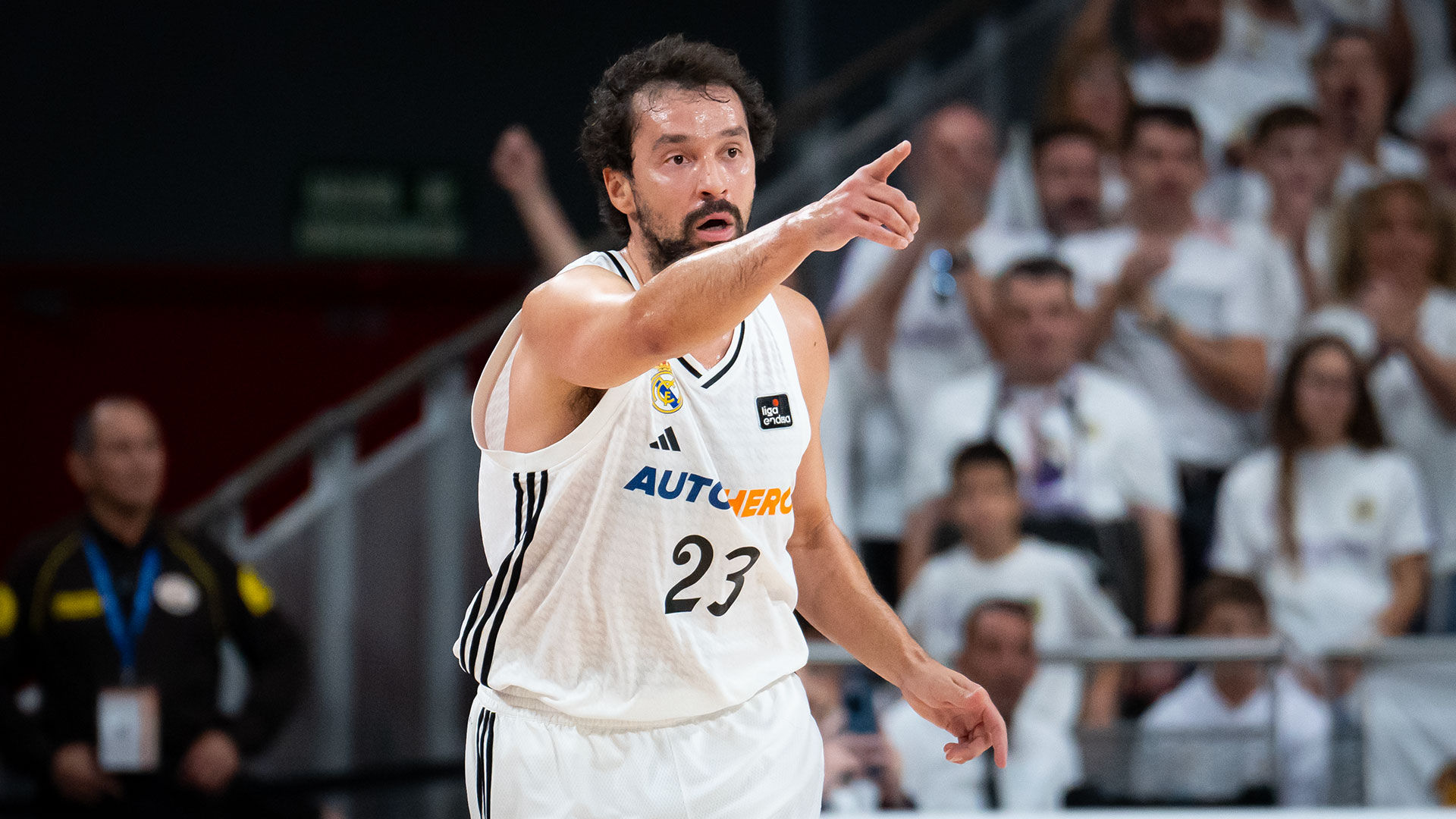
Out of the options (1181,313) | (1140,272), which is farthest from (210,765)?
(1181,313)

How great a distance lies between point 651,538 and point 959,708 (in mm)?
534

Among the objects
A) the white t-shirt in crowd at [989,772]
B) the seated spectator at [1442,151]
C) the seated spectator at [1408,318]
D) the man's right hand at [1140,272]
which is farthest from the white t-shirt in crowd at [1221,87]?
the white t-shirt in crowd at [989,772]

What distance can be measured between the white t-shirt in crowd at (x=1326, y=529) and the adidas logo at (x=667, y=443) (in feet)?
12.0

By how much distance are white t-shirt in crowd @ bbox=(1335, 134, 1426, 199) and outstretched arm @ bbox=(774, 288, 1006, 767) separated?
14.2 feet

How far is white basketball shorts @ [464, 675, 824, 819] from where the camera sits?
206cm

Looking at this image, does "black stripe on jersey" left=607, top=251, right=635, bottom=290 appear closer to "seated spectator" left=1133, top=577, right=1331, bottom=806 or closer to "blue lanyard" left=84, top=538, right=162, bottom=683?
"seated spectator" left=1133, top=577, right=1331, bottom=806

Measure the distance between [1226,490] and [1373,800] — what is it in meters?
1.41

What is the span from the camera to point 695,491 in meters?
2.07

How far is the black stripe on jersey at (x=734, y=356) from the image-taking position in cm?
210

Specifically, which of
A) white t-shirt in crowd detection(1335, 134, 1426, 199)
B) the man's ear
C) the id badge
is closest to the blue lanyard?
the id badge

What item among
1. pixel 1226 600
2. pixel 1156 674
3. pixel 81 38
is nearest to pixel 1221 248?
pixel 1226 600

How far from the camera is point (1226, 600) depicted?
5.00 m

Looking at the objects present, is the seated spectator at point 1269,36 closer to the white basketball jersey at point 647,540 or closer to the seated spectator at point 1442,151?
the seated spectator at point 1442,151

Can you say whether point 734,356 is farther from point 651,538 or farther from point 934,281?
point 934,281
